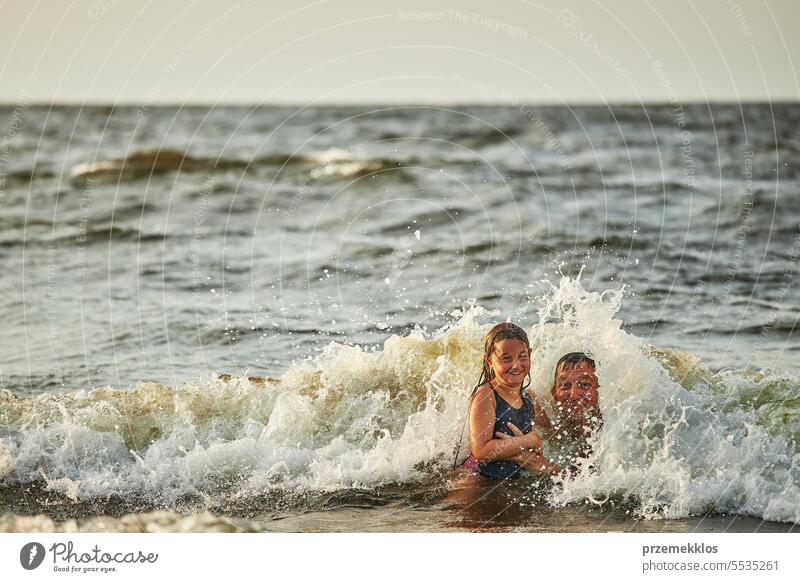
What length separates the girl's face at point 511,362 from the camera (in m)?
4.56

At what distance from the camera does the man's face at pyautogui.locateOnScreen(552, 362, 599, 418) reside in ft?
15.6

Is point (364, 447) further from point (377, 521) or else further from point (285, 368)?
point (285, 368)

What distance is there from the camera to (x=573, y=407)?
474 centimetres

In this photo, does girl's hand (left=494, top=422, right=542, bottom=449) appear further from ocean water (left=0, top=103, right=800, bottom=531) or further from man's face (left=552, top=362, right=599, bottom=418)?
man's face (left=552, top=362, right=599, bottom=418)

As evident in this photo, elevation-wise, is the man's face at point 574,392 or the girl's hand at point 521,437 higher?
the man's face at point 574,392

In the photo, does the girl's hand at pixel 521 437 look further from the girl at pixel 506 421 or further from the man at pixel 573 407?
the man at pixel 573 407

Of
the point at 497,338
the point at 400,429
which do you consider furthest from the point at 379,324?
the point at 497,338

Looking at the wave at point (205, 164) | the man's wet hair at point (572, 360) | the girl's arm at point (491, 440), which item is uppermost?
the wave at point (205, 164)

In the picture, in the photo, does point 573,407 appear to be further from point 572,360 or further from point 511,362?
point 511,362

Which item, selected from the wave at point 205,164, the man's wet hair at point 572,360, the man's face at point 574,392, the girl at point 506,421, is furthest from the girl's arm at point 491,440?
the wave at point 205,164

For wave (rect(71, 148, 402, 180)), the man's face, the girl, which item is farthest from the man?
wave (rect(71, 148, 402, 180))
